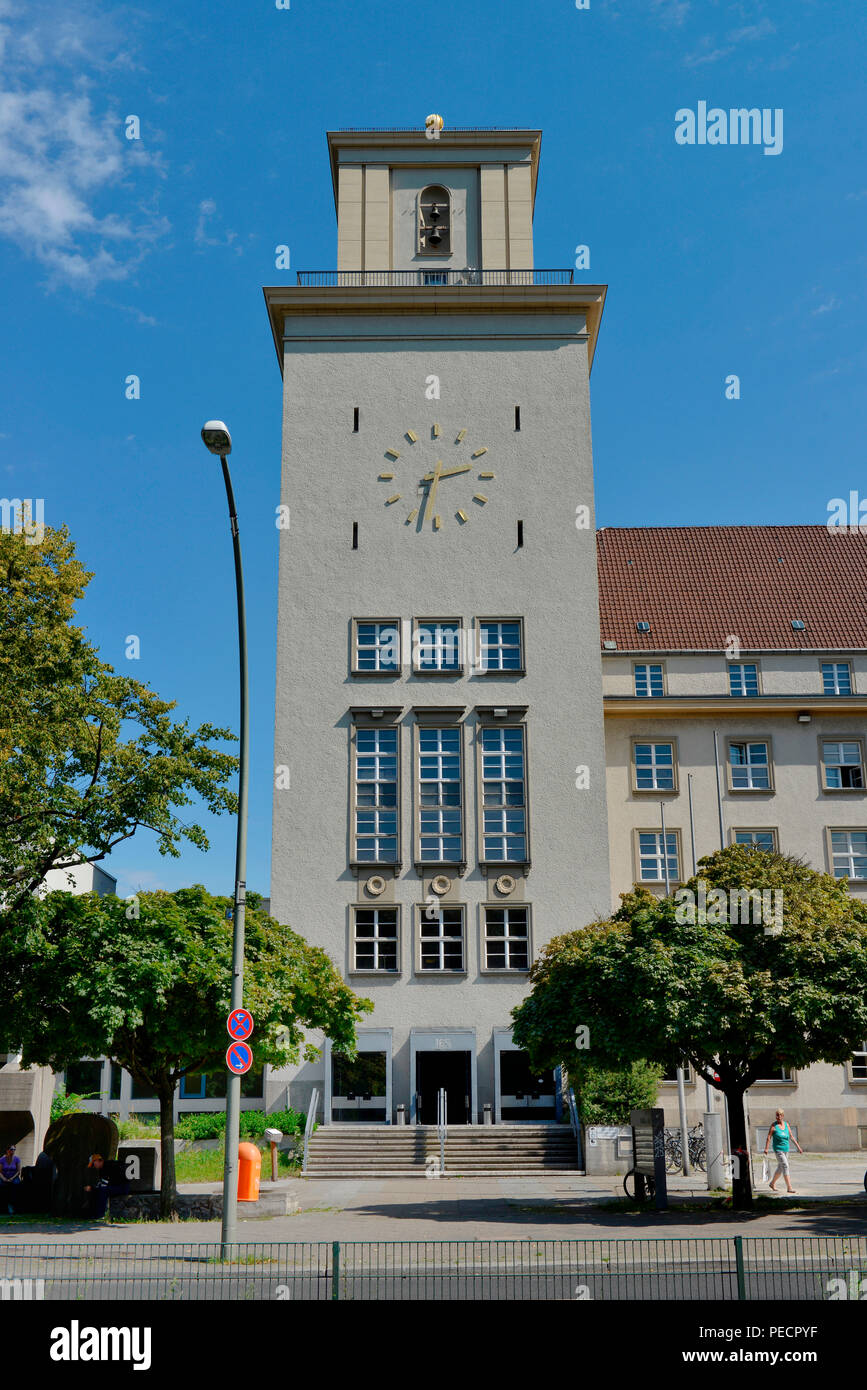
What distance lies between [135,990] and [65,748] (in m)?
9.61

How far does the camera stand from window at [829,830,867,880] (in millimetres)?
46156

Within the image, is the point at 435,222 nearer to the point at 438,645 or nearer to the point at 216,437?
the point at 438,645

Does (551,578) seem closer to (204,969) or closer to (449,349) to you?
(449,349)

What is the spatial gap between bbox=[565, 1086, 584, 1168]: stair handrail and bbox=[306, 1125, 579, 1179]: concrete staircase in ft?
0.91

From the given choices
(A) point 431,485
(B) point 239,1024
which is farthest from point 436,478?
(B) point 239,1024

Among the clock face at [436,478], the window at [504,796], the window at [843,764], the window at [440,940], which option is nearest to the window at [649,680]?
the window at [504,796]

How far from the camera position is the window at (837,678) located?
4847 cm

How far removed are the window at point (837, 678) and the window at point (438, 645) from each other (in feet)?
49.6

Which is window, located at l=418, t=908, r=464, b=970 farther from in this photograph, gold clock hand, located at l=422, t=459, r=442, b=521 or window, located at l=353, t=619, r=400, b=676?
gold clock hand, located at l=422, t=459, r=442, b=521

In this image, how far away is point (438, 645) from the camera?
45.1m

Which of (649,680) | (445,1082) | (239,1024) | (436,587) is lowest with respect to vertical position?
(445,1082)

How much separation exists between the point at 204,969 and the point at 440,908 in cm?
2045

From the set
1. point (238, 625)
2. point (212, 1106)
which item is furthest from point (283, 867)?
point (238, 625)

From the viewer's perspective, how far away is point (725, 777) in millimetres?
46875
